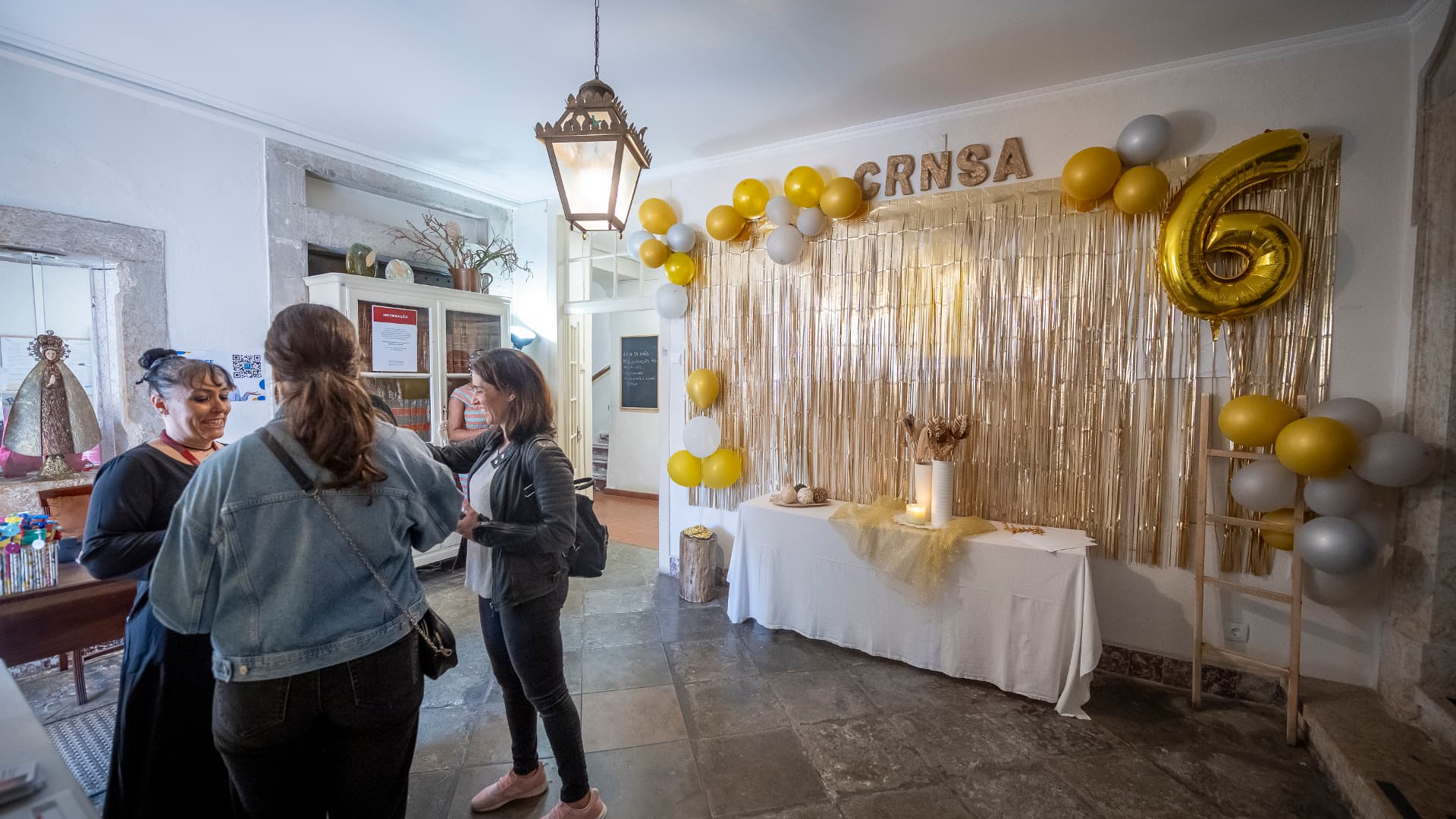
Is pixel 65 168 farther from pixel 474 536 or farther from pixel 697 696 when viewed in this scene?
pixel 697 696

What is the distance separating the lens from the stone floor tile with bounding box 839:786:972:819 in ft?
6.42

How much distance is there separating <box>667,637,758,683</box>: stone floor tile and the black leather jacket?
4.50 ft

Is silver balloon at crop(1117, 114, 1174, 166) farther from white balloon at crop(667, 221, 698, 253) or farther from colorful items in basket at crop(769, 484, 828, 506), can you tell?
white balloon at crop(667, 221, 698, 253)

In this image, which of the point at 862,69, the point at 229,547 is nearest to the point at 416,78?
the point at 862,69

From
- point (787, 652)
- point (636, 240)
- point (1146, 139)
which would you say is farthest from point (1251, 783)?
point (636, 240)

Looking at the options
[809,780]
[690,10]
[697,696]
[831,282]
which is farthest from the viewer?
[831,282]

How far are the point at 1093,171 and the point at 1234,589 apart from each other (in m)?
1.94

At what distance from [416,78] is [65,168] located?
164cm

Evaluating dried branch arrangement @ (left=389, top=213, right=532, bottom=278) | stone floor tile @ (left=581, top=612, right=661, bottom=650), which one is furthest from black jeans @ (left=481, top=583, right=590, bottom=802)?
dried branch arrangement @ (left=389, top=213, right=532, bottom=278)

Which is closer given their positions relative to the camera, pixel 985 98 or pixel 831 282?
pixel 985 98

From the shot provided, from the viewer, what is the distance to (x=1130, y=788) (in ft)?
6.78

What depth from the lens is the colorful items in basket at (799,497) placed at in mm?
3297

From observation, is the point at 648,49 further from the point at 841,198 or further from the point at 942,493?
the point at 942,493

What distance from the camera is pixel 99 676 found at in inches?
108
